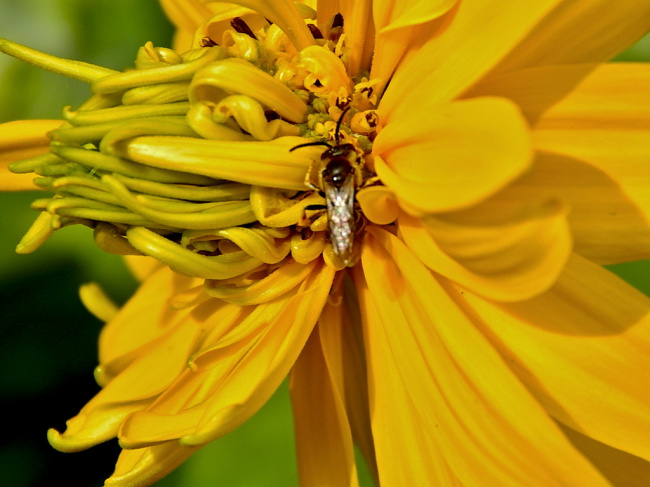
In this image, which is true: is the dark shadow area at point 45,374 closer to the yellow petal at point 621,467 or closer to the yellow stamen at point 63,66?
the yellow stamen at point 63,66

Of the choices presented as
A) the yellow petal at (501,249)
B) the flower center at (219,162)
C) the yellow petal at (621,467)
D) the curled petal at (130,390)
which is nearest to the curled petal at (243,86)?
the flower center at (219,162)

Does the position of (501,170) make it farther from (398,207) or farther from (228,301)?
(228,301)

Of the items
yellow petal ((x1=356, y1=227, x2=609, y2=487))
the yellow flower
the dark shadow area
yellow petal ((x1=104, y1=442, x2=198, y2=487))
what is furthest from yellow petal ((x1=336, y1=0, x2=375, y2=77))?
the dark shadow area

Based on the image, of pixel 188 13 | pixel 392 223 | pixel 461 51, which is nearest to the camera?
pixel 461 51

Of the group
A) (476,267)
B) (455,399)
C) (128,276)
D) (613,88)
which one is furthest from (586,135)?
(128,276)

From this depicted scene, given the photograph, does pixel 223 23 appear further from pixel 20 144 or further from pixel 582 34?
pixel 582 34

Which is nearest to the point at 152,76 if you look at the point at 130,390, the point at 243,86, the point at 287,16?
the point at 243,86
